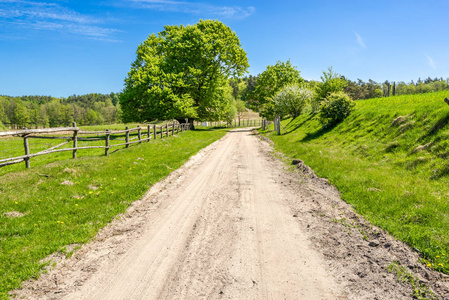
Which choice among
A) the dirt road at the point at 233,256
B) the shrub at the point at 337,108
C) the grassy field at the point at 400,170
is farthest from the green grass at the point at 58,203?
the shrub at the point at 337,108

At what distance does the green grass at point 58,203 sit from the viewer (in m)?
5.12

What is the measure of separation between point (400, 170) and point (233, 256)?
8.74 meters

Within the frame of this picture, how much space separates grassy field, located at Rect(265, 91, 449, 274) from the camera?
5.71 meters

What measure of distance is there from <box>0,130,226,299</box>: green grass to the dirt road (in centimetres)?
50

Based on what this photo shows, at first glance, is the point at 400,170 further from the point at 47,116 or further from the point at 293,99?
the point at 47,116

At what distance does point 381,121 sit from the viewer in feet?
51.3

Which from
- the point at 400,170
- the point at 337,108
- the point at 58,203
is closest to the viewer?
the point at 58,203

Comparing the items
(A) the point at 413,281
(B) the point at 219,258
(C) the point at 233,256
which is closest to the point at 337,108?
(A) the point at 413,281

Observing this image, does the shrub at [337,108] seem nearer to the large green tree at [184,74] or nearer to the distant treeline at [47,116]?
the large green tree at [184,74]

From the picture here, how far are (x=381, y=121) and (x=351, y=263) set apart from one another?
14.1 m

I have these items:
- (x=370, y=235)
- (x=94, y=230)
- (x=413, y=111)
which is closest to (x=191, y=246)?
(x=94, y=230)

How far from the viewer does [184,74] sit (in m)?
34.7

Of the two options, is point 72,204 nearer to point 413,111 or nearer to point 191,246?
point 191,246

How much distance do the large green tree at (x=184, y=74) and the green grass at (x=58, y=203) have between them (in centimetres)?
2102
